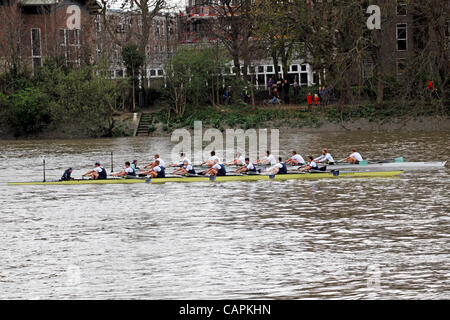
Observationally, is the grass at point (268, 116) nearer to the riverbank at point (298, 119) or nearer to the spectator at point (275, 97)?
the riverbank at point (298, 119)

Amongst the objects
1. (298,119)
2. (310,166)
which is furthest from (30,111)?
(310,166)

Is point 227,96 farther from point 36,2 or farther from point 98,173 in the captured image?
point 98,173

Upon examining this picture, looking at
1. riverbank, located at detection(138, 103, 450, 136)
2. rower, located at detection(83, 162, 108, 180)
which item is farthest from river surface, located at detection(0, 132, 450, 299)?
riverbank, located at detection(138, 103, 450, 136)

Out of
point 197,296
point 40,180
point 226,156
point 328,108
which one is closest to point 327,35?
point 328,108

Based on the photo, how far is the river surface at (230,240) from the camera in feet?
46.7

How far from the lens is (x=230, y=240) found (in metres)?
18.6

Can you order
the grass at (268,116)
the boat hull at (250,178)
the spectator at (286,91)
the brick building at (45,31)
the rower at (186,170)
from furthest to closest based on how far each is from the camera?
the brick building at (45,31) < the spectator at (286,91) < the grass at (268,116) < the rower at (186,170) < the boat hull at (250,178)

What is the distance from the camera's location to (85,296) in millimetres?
13852

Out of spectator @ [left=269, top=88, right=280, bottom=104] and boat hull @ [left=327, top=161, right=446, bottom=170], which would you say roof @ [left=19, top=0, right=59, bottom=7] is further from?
boat hull @ [left=327, top=161, right=446, bottom=170]

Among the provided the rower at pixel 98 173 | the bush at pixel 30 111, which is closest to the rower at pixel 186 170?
the rower at pixel 98 173

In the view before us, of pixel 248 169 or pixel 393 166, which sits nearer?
pixel 248 169

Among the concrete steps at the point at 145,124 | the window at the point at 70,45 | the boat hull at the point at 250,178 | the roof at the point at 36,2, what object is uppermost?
the roof at the point at 36,2

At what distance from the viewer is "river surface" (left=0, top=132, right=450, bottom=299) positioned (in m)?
14.2
